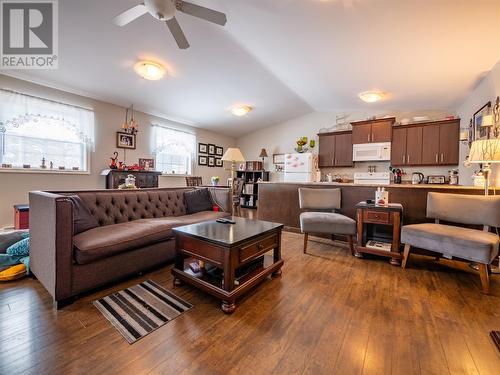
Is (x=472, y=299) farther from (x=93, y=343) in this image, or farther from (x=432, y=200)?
(x=93, y=343)

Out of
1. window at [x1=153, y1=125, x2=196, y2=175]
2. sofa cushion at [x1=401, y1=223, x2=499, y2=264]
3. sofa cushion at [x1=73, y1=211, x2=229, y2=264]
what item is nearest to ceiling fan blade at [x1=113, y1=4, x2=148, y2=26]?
sofa cushion at [x1=73, y1=211, x2=229, y2=264]

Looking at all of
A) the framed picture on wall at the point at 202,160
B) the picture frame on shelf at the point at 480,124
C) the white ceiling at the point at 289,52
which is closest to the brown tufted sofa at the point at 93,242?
the white ceiling at the point at 289,52

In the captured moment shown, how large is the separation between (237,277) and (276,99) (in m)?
4.13

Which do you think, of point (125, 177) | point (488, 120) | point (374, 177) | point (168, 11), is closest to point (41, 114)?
point (125, 177)

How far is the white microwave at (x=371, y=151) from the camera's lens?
4707mm

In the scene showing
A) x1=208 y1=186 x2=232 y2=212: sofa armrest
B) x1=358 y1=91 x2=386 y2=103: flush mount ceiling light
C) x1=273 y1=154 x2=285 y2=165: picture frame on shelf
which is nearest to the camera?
x1=208 y1=186 x2=232 y2=212: sofa armrest

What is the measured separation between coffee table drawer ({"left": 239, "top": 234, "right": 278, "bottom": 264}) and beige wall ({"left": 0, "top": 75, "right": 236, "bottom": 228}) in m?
3.63

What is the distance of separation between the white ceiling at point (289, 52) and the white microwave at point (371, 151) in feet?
2.81

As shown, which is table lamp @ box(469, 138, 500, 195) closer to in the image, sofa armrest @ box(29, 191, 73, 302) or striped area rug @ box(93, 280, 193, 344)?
striped area rug @ box(93, 280, 193, 344)

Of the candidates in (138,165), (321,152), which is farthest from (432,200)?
(138,165)

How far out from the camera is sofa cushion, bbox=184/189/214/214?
10.2 feet

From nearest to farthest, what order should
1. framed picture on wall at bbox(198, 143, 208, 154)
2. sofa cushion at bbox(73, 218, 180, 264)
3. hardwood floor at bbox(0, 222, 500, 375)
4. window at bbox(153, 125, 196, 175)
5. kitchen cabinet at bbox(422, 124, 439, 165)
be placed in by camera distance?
hardwood floor at bbox(0, 222, 500, 375)
sofa cushion at bbox(73, 218, 180, 264)
kitchen cabinet at bbox(422, 124, 439, 165)
window at bbox(153, 125, 196, 175)
framed picture on wall at bbox(198, 143, 208, 154)

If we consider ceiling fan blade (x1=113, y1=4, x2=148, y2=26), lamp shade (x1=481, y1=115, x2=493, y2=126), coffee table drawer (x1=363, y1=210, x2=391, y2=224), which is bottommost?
coffee table drawer (x1=363, y1=210, x2=391, y2=224)

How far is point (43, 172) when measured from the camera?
11.2 ft
